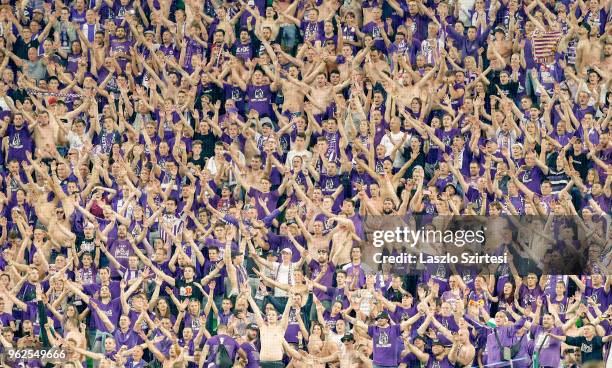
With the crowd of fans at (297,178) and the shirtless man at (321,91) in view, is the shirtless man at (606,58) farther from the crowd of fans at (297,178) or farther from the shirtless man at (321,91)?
the shirtless man at (321,91)

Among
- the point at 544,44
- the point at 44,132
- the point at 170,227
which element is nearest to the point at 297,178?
the point at 170,227

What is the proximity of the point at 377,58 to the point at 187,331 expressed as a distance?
11.5 ft

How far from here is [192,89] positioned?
1653cm

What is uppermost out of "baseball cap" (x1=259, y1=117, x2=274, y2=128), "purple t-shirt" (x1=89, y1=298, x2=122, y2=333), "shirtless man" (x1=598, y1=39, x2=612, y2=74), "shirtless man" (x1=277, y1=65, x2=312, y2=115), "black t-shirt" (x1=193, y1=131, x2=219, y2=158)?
"shirtless man" (x1=598, y1=39, x2=612, y2=74)

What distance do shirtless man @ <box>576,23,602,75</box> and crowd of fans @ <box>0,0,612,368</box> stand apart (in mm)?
33

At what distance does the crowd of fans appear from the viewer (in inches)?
606

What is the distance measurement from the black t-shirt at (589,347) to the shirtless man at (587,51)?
2889 millimetres

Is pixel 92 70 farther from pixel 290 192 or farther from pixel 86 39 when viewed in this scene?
pixel 290 192

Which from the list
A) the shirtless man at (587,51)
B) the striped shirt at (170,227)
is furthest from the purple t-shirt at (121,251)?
the shirtless man at (587,51)

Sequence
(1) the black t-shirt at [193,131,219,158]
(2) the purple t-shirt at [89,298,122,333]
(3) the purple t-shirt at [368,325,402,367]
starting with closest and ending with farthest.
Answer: (3) the purple t-shirt at [368,325,402,367] → (2) the purple t-shirt at [89,298,122,333] → (1) the black t-shirt at [193,131,219,158]

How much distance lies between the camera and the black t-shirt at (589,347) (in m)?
15.2

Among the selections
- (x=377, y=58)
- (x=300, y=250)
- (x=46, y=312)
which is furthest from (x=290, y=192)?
(x=46, y=312)

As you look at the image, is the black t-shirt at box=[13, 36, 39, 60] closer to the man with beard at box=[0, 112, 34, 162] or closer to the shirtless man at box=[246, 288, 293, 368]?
the man with beard at box=[0, 112, 34, 162]

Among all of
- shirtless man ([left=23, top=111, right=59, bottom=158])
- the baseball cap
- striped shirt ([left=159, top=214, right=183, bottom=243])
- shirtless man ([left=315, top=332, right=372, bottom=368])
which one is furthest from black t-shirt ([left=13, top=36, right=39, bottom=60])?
shirtless man ([left=315, top=332, right=372, bottom=368])
